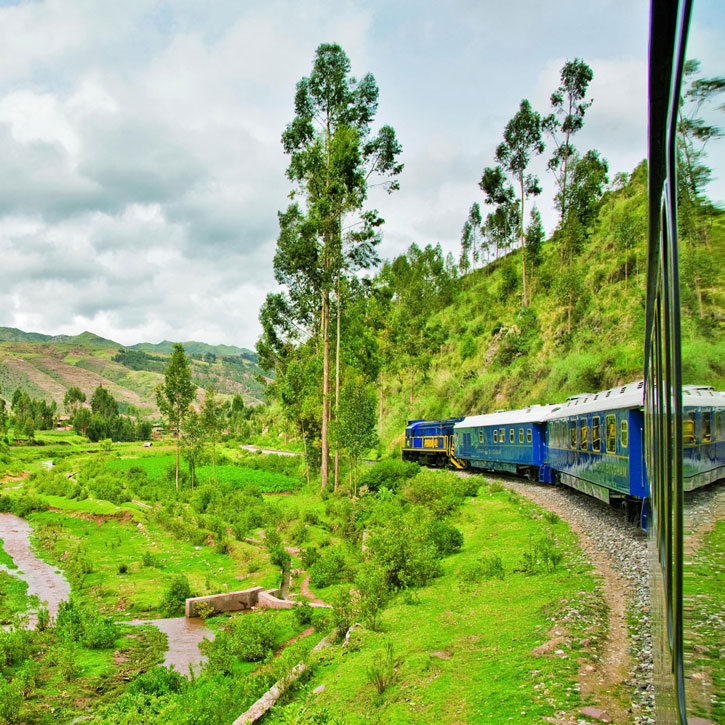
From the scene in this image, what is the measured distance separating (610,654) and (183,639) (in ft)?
28.6

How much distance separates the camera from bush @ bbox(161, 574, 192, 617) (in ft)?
42.8

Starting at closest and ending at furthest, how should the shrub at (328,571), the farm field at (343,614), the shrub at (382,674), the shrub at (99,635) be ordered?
1. the farm field at (343,614)
2. the shrub at (382,674)
3. the shrub at (99,635)
4. the shrub at (328,571)

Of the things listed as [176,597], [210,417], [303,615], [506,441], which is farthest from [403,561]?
[210,417]

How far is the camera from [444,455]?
96.6 feet

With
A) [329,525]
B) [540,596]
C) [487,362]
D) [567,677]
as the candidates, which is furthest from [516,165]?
[567,677]

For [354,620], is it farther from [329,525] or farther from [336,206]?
[336,206]

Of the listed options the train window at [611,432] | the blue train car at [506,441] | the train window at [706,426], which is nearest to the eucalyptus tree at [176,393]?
the blue train car at [506,441]

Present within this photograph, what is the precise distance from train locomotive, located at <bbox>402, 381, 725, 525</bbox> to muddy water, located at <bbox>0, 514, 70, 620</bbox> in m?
12.7

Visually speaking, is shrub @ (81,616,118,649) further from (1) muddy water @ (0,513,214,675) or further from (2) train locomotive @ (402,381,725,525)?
(2) train locomotive @ (402,381,725,525)

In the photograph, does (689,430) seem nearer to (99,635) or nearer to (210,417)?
(99,635)

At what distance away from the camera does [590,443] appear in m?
12.9

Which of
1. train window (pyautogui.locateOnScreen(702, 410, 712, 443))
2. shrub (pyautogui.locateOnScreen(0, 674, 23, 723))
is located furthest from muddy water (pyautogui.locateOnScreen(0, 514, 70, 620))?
train window (pyautogui.locateOnScreen(702, 410, 712, 443))

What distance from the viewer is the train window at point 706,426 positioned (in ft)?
4.55

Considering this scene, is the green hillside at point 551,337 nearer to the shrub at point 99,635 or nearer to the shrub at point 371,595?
the shrub at point 371,595
